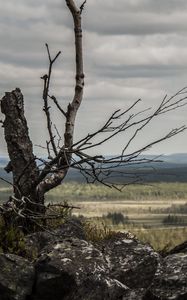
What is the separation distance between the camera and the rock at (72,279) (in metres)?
11.9

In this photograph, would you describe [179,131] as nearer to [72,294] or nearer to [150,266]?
[150,266]

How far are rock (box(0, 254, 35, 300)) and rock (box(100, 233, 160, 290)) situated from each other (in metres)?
1.65

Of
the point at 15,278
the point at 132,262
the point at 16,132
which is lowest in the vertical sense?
the point at 15,278

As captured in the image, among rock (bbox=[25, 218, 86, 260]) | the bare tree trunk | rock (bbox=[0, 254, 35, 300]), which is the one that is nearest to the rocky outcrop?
rock (bbox=[0, 254, 35, 300])

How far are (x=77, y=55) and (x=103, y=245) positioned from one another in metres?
5.23

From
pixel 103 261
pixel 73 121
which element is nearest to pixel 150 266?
pixel 103 261

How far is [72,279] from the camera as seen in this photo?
467 inches

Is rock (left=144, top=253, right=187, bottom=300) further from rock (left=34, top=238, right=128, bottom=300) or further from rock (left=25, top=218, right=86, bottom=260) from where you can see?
rock (left=25, top=218, right=86, bottom=260)

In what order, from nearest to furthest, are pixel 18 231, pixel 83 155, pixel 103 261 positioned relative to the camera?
pixel 103 261 → pixel 83 155 → pixel 18 231

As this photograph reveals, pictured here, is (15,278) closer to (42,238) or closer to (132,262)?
(132,262)

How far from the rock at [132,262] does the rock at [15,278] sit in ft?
5.40

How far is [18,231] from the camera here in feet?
52.1

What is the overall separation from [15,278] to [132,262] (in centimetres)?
235

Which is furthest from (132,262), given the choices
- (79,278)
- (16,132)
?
(16,132)
